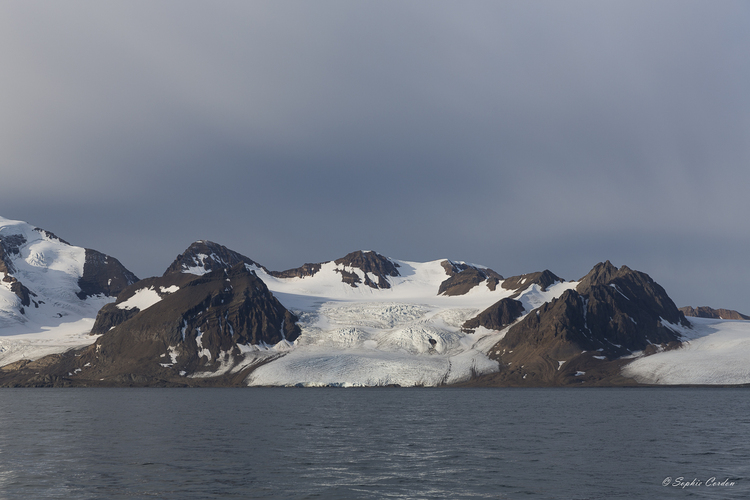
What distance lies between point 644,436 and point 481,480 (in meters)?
35.2

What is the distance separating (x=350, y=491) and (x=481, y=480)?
33.2 ft

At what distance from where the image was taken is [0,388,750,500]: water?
1661 inches

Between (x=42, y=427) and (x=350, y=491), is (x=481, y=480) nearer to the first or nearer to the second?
(x=350, y=491)

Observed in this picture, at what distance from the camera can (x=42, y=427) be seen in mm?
81438

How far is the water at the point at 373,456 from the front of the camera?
4219 centimetres

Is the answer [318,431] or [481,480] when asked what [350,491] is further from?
[318,431]

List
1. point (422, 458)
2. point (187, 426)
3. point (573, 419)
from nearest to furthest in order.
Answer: point (422, 458) → point (187, 426) → point (573, 419)

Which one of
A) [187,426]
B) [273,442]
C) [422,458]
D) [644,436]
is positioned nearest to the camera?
[422,458]

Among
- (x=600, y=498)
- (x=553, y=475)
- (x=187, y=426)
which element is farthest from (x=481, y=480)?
(x=187, y=426)

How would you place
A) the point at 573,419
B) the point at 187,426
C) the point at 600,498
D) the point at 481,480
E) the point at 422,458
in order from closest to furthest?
1. the point at 600,498
2. the point at 481,480
3. the point at 422,458
4. the point at 187,426
5. the point at 573,419

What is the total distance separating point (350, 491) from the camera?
41.8 metres

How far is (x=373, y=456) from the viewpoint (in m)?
56.8

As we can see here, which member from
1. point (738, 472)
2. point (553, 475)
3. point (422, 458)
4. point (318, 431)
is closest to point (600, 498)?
point (553, 475)

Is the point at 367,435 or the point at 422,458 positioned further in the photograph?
the point at 367,435
